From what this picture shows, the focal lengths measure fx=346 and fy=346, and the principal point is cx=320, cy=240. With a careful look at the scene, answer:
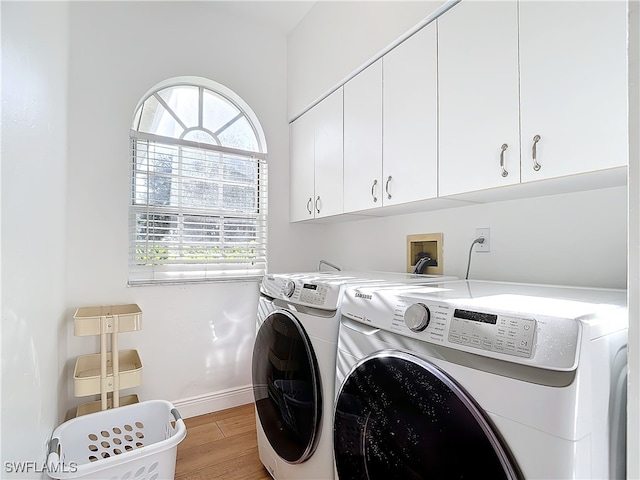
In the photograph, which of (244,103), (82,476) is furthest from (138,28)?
(82,476)

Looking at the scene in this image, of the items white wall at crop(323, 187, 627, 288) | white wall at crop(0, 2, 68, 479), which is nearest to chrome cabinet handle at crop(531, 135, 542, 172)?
white wall at crop(323, 187, 627, 288)

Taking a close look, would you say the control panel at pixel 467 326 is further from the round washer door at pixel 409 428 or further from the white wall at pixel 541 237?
the white wall at pixel 541 237

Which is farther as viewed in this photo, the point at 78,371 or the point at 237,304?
the point at 237,304

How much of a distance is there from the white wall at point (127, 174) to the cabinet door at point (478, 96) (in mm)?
1465

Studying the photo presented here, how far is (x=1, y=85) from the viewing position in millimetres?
726

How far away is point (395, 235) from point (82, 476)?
1.74m

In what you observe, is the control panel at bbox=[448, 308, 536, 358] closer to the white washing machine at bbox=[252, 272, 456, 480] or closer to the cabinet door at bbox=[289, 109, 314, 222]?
the white washing machine at bbox=[252, 272, 456, 480]

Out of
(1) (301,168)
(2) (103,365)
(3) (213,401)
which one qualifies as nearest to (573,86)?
(1) (301,168)

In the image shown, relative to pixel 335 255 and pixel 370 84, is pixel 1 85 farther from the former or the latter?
pixel 335 255

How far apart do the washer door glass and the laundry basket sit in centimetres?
37

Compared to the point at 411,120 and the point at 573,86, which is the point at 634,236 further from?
the point at 411,120

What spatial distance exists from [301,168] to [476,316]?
74.4 inches

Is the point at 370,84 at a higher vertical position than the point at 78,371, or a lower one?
higher

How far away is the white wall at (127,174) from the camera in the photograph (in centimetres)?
194
